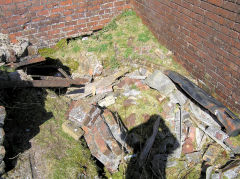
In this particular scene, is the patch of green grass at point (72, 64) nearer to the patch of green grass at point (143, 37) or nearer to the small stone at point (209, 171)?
the patch of green grass at point (143, 37)

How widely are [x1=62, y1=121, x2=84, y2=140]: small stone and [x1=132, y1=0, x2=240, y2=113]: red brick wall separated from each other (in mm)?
2320

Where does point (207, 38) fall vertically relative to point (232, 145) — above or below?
above

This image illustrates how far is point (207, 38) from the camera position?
3947 millimetres

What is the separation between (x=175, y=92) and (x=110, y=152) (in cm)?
164

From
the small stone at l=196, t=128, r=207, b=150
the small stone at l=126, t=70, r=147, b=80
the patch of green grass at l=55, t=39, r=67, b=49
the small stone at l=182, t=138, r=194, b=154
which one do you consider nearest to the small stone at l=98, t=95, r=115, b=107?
the small stone at l=126, t=70, r=147, b=80

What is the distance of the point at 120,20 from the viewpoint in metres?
5.95

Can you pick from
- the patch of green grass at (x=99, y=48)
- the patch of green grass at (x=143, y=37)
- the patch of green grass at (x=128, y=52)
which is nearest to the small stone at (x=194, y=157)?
the patch of green grass at (x=128, y=52)

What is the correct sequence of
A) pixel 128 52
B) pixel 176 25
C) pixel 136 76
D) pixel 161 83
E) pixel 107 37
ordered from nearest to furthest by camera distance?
1. pixel 161 83
2. pixel 176 25
3. pixel 136 76
4. pixel 128 52
5. pixel 107 37

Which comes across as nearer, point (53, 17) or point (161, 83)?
point (161, 83)

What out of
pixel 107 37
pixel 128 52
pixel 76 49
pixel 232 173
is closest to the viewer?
pixel 232 173

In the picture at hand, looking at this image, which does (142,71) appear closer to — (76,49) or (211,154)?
(76,49)

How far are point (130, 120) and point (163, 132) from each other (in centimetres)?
59

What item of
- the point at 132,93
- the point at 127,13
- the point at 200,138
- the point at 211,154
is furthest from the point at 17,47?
the point at 211,154

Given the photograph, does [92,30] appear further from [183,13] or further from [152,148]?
[152,148]
